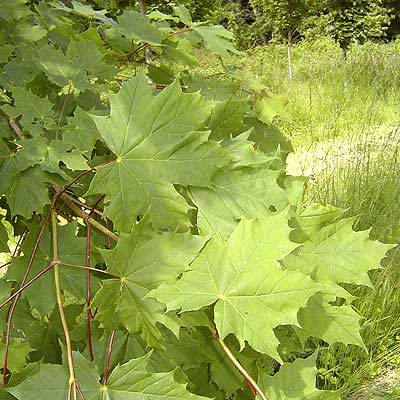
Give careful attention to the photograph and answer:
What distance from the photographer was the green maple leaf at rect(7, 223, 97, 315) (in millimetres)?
895

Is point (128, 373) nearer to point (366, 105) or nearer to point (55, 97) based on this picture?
point (55, 97)

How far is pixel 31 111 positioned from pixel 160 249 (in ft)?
1.30

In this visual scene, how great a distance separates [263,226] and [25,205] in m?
0.39

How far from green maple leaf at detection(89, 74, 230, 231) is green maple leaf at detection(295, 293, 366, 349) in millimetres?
202

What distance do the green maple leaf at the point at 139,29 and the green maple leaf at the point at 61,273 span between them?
0.52 metres

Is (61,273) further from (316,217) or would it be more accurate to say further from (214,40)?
(214,40)

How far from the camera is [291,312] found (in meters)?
0.63

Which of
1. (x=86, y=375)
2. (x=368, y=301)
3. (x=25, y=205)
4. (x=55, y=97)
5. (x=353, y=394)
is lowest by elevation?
(x=353, y=394)

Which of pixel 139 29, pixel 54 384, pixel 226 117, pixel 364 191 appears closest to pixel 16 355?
pixel 54 384

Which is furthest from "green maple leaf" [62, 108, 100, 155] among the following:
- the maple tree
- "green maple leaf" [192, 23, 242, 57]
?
"green maple leaf" [192, 23, 242, 57]

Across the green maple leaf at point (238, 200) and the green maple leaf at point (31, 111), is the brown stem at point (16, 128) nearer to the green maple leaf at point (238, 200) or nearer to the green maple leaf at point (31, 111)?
the green maple leaf at point (31, 111)

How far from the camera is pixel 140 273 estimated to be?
70cm

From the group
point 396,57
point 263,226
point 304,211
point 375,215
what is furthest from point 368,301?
point 396,57

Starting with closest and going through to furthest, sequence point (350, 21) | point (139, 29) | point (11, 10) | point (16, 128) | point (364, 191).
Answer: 1. point (16, 128)
2. point (11, 10)
3. point (139, 29)
4. point (364, 191)
5. point (350, 21)
